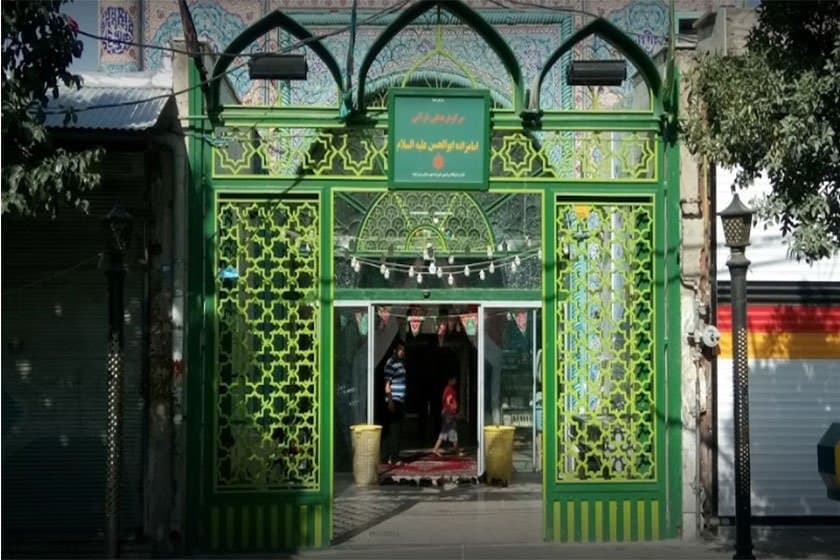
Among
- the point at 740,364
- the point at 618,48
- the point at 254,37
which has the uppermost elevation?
the point at 254,37

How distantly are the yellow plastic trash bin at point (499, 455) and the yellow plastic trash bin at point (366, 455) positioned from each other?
1.38 meters

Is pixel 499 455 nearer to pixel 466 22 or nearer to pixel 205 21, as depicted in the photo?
pixel 466 22

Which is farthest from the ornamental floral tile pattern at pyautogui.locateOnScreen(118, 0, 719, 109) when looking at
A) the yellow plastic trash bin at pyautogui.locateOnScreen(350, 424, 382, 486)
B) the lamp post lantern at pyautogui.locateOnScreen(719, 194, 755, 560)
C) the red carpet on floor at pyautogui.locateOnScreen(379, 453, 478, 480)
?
the lamp post lantern at pyautogui.locateOnScreen(719, 194, 755, 560)

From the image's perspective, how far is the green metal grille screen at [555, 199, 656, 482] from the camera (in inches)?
424

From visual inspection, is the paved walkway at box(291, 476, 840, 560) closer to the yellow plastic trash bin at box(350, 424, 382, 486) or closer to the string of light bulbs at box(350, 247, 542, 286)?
the yellow plastic trash bin at box(350, 424, 382, 486)

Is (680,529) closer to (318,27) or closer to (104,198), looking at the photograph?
(104,198)

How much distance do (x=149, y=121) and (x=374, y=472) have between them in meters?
6.27

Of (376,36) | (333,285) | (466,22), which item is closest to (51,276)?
(333,285)

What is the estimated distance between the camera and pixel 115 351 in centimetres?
883

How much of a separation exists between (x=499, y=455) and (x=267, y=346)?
488 centimetres

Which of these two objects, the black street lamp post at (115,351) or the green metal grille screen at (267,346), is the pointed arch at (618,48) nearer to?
the green metal grille screen at (267,346)

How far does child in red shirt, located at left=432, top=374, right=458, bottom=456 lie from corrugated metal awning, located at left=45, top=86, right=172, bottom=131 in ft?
21.5

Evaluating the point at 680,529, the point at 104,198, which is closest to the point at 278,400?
the point at 104,198

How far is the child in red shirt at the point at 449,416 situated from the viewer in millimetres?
16109
